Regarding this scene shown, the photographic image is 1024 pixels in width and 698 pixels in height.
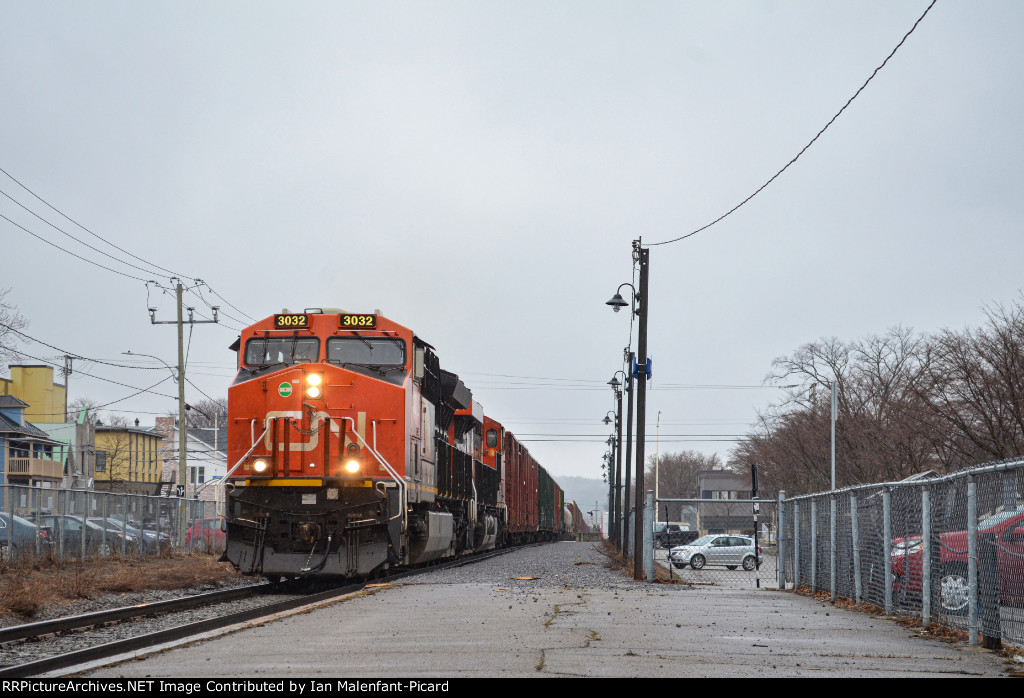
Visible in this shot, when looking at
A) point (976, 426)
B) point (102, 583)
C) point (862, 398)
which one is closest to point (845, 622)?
Result: point (102, 583)

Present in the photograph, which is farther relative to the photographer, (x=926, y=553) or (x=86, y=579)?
→ (x=86, y=579)

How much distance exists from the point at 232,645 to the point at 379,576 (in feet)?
38.1

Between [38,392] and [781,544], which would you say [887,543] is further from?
[38,392]

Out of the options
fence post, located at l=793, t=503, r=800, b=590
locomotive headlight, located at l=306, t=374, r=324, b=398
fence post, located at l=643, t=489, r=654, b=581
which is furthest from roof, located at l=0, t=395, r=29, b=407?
fence post, located at l=793, t=503, r=800, b=590

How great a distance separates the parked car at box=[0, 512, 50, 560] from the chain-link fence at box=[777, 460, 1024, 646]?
628 inches

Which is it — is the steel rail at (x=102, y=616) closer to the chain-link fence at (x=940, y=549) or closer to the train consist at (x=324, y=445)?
the train consist at (x=324, y=445)

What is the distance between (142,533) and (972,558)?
24302 millimetres

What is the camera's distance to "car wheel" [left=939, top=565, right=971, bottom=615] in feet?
33.8

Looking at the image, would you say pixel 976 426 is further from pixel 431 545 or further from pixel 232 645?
pixel 232 645

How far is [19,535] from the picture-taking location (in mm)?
22797

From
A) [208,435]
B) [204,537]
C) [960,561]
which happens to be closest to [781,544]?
[960,561]

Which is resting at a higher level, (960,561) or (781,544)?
(960,561)

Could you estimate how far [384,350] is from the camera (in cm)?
1808

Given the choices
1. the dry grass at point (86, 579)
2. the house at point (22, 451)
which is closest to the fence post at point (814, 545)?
the dry grass at point (86, 579)
